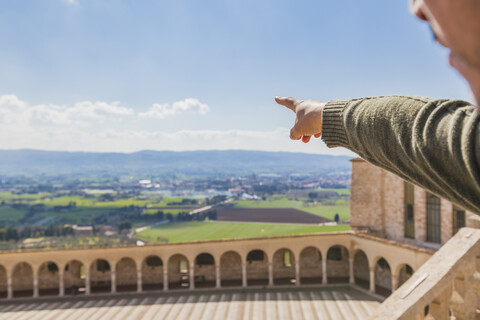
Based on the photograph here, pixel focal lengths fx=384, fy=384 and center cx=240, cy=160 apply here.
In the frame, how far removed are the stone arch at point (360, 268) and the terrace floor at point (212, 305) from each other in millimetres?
2339

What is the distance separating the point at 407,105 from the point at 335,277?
26.9 m

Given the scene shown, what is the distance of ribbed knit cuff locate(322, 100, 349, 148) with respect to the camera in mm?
1686

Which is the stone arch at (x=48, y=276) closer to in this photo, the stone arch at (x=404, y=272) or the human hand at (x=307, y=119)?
the stone arch at (x=404, y=272)

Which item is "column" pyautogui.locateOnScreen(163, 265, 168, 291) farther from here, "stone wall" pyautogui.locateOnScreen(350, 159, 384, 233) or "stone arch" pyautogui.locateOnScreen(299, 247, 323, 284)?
"stone wall" pyautogui.locateOnScreen(350, 159, 384, 233)

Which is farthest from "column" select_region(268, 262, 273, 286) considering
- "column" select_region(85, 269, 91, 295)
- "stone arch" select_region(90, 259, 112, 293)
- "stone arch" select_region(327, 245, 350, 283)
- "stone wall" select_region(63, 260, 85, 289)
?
"stone wall" select_region(63, 260, 85, 289)

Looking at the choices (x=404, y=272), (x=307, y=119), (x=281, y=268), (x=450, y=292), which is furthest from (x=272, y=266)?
(x=307, y=119)

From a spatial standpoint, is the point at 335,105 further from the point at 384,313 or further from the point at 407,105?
the point at 384,313

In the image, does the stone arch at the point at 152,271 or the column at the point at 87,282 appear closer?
the column at the point at 87,282

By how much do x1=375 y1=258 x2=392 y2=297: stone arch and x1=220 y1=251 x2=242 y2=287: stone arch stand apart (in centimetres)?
899

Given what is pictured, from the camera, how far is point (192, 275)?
24.6m

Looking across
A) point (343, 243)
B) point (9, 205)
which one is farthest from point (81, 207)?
point (343, 243)

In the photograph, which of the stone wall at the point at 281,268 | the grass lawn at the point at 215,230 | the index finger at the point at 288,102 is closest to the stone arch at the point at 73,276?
the stone wall at the point at 281,268

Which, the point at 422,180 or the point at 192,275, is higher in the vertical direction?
the point at 422,180

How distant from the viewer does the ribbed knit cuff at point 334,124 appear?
5.53ft
